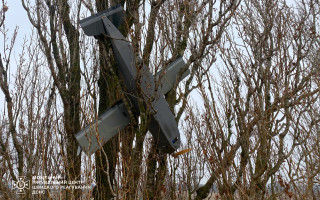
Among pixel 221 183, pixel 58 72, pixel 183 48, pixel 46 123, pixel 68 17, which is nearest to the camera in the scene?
pixel 221 183

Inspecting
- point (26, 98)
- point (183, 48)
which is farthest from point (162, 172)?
point (26, 98)

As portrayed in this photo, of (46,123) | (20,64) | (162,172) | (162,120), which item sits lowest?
(162,172)

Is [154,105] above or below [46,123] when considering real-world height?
below

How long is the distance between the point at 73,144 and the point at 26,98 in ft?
8.37

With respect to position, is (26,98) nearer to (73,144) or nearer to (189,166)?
(73,144)

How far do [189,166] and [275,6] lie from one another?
344 cm

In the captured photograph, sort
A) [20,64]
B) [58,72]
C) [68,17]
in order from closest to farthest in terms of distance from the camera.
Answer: [58,72] < [68,17] < [20,64]

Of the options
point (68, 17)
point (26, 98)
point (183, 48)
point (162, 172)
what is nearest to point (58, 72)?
point (68, 17)

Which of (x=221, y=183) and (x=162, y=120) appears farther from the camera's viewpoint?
(x=162, y=120)

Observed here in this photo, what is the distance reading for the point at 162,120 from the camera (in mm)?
4609

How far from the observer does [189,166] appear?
6980 millimetres

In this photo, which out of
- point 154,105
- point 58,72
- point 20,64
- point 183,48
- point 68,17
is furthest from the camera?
point 20,64

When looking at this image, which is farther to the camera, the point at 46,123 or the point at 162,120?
the point at 46,123

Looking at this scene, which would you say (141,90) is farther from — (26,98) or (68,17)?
(26,98)
